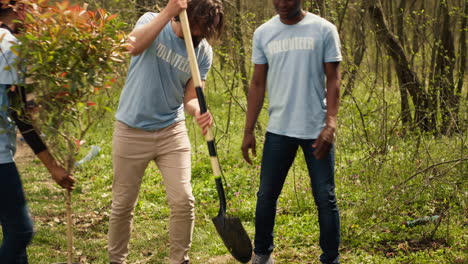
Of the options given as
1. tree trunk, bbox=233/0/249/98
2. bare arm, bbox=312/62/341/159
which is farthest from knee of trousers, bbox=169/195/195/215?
tree trunk, bbox=233/0/249/98

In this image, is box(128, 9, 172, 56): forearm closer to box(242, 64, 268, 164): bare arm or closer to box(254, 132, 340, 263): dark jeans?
box(242, 64, 268, 164): bare arm

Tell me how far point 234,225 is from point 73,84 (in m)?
1.47

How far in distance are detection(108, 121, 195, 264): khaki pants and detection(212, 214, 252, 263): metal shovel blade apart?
209 millimetres

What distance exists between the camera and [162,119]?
413 centimetres

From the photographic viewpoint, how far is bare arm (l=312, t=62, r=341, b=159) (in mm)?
3873

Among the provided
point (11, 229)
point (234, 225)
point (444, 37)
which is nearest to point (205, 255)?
point (234, 225)

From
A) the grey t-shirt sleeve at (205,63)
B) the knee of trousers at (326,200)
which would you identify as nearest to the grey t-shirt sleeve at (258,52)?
the grey t-shirt sleeve at (205,63)

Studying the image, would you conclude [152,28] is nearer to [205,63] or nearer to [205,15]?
[205,15]

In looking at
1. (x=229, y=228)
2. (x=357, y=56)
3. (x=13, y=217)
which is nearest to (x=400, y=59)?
(x=357, y=56)

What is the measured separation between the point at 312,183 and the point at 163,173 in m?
0.95

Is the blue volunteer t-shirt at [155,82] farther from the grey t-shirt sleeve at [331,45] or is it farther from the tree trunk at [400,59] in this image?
the tree trunk at [400,59]

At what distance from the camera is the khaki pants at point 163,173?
4.14 meters

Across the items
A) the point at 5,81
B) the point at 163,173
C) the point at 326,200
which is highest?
the point at 5,81

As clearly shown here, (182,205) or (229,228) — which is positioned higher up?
(182,205)
